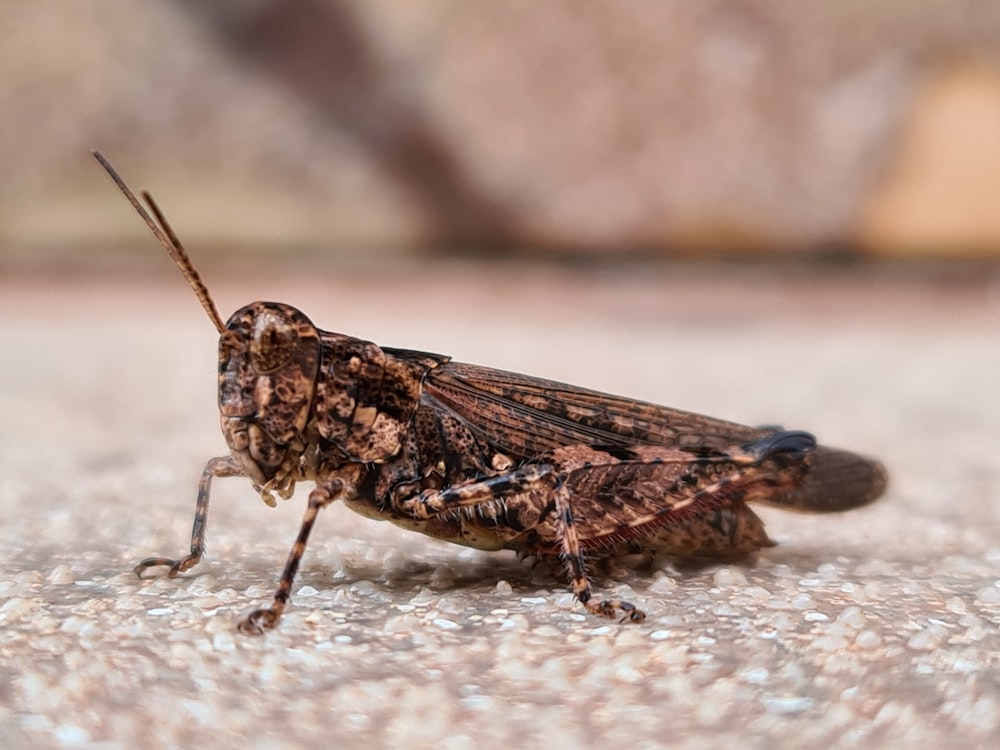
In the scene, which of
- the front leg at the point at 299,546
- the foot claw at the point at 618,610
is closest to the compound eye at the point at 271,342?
the front leg at the point at 299,546

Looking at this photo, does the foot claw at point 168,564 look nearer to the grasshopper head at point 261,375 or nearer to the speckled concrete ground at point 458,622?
the speckled concrete ground at point 458,622

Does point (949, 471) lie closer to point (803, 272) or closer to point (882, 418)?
point (882, 418)

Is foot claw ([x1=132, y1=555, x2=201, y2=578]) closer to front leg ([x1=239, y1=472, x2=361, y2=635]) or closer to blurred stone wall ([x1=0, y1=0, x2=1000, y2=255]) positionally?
front leg ([x1=239, y1=472, x2=361, y2=635])

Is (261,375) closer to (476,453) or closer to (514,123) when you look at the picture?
(476,453)

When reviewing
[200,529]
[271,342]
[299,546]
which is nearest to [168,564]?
[200,529]

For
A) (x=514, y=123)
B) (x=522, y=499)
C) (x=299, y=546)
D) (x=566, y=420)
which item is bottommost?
(x=299, y=546)

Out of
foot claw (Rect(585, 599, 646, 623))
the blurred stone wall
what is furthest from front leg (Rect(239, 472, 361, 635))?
the blurred stone wall

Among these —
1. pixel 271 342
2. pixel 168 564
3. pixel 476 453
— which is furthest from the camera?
pixel 168 564
